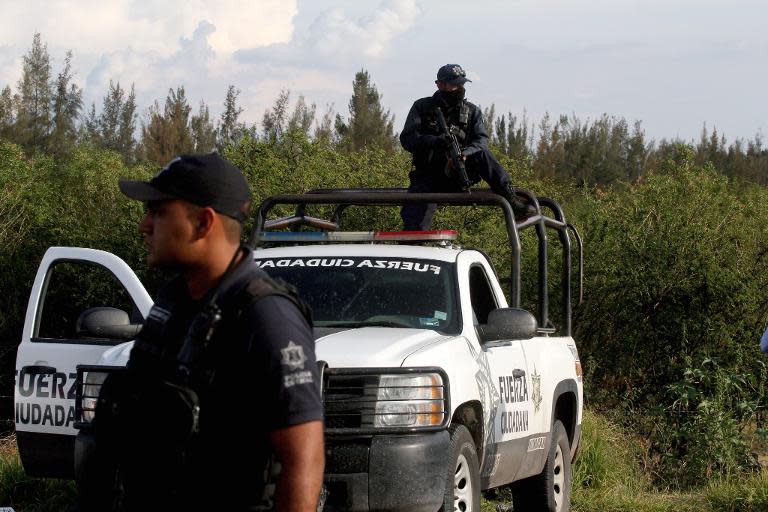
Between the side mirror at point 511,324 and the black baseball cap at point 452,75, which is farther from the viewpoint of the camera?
the black baseball cap at point 452,75

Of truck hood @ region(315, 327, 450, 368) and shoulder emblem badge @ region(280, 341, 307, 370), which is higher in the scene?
shoulder emblem badge @ region(280, 341, 307, 370)

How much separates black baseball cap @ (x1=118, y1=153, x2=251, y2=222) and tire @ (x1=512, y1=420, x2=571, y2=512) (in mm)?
5403

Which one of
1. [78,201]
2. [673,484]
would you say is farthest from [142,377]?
[78,201]

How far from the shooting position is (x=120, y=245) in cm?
1873

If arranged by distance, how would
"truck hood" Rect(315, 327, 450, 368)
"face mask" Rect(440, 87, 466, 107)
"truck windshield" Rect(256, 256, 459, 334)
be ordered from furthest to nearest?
1. "face mask" Rect(440, 87, 466, 107)
2. "truck windshield" Rect(256, 256, 459, 334)
3. "truck hood" Rect(315, 327, 450, 368)

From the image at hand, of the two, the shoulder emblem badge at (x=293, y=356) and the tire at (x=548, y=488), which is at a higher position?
the shoulder emblem badge at (x=293, y=356)

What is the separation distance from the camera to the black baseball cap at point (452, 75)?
9000 millimetres

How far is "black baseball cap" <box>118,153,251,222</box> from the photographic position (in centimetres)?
301

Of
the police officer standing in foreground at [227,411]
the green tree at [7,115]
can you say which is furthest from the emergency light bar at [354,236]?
the green tree at [7,115]

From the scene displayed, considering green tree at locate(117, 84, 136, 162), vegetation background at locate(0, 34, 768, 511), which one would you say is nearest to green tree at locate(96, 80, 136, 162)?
green tree at locate(117, 84, 136, 162)

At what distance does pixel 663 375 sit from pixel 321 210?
4.51 meters

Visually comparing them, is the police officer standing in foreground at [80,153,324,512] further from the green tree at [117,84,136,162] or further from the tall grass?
the green tree at [117,84,136,162]

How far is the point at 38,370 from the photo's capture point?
25.2 feet

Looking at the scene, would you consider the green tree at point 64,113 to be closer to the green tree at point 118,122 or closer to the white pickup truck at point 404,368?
the green tree at point 118,122
